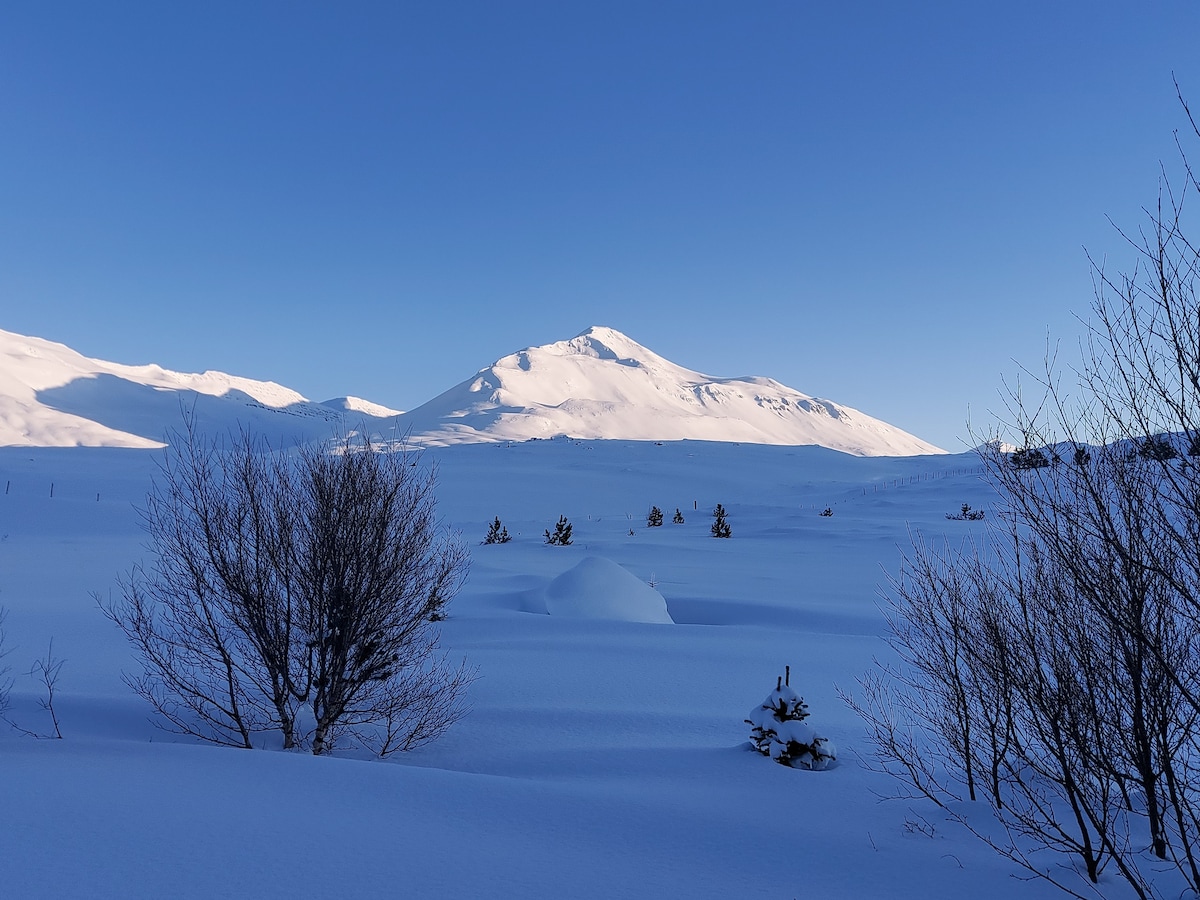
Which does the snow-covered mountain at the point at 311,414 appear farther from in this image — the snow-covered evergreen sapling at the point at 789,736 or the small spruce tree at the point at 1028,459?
A: the small spruce tree at the point at 1028,459

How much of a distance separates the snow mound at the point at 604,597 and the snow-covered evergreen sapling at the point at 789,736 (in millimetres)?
7936

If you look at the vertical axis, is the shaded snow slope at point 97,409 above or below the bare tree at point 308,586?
above

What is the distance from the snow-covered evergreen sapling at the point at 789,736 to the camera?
602 cm

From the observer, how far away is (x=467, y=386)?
186m

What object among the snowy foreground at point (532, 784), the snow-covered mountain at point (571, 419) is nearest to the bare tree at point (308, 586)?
the snowy foreground at point (532, 784)

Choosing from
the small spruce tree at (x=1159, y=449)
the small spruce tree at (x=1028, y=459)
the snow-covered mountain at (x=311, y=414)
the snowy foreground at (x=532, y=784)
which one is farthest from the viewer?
the snow-covered mountain at (x=311, y=414)

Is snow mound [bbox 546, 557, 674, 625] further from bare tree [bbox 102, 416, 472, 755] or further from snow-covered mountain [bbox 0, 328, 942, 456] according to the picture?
snow-covered mountain [bbox 0, 328, 942, 456]

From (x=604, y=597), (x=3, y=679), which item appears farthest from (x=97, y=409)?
(x=604, y=597)

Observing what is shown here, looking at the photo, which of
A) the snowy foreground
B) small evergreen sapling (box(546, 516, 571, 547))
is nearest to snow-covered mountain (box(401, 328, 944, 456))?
small evergreen sapling (box(546, 516, 571, 547))

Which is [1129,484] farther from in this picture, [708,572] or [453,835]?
[708,572]

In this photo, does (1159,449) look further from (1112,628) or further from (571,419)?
(571,419)

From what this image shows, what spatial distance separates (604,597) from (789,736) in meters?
8.91

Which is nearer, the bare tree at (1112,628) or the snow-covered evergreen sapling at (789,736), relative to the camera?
the bare tree at (1112,628)

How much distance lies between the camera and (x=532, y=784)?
532cm
